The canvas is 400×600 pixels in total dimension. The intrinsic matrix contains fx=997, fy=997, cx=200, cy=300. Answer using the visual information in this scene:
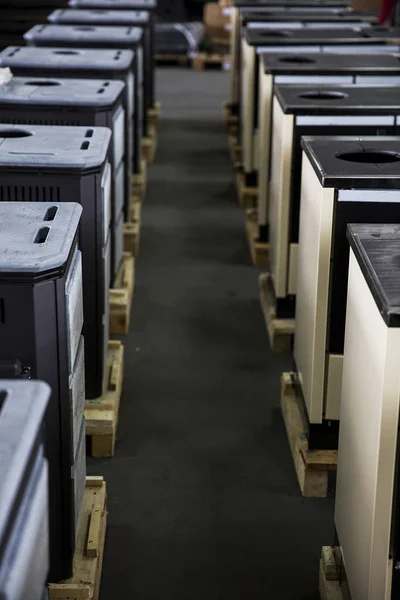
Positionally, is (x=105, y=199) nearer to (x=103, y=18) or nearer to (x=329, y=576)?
(x=329, y=576)

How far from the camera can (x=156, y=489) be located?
3613 millimetres

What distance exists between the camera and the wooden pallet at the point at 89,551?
2.71 meters

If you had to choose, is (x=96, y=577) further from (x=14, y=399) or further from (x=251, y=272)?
(x=251, y=272)

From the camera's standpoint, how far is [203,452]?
153 inches

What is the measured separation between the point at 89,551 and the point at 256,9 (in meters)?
7.45

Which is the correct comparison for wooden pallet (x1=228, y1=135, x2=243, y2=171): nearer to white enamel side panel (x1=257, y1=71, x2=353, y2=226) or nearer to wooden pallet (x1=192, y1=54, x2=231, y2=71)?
white enamel side panel (x1=257, y1=71, x2=353, y2=226)

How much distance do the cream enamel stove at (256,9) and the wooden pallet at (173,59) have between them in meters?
3.97

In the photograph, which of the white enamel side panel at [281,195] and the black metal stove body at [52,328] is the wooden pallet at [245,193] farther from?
the black metal stove body at [52,328]

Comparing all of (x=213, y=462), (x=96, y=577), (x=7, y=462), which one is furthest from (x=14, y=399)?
(x=213, y=462)

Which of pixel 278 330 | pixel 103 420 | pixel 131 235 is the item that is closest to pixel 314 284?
pixel 103 420

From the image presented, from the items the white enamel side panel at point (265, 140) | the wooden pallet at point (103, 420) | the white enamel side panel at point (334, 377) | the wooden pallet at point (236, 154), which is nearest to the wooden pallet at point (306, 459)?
the white enamel side panel at point (334, 377)

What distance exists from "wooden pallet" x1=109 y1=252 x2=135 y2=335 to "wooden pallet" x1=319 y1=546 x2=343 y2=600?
84.0 inches

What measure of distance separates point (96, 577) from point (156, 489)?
30.1 inches

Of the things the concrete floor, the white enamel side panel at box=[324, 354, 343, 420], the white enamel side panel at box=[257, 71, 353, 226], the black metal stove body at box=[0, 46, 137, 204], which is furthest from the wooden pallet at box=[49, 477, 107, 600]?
the white enamel side panel at box=[257, 71, 353, 226]
